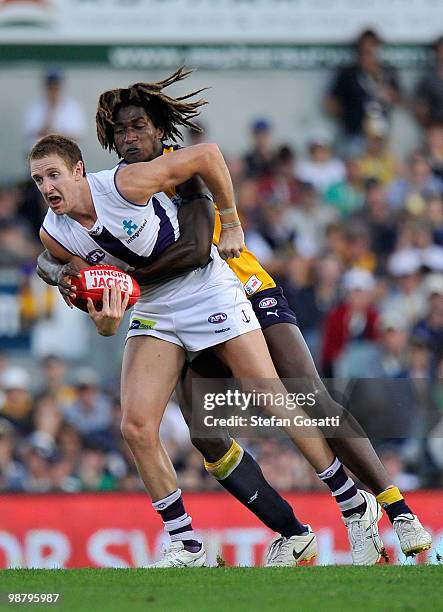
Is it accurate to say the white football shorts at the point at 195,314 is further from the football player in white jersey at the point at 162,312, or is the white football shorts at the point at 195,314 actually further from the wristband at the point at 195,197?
the wristband at the point at 195,197

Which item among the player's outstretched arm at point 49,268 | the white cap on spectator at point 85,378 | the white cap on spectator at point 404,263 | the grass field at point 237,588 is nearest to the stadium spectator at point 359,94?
the white cap on spectator at point 404,263

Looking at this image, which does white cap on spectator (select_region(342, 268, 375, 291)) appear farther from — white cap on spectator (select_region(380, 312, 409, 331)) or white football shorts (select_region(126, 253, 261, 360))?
white football shorts (select_region(126, 253, 261, 360))

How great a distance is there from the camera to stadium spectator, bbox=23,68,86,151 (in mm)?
13430

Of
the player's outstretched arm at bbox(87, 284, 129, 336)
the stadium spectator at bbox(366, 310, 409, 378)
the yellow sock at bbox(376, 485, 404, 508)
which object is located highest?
the player's outstretched arm at bbox(87, 284, 129, 336)

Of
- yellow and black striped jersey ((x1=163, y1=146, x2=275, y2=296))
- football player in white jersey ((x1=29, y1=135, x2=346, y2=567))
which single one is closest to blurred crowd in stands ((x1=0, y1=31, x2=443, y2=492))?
yellow and black striped jersey ((x1=163, y1=146, x2=275, y2=296))

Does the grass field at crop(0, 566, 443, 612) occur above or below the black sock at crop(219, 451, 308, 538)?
above

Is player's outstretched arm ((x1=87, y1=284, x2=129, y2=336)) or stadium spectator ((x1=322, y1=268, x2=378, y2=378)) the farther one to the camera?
stadium spectator ((x1=322, y1=268, x2=378, y2=378))

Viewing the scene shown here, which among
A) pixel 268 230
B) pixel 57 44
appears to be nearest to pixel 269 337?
pixel 268 230

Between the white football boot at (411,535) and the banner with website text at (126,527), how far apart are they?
8.11 feet

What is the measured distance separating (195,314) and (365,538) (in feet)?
4.86

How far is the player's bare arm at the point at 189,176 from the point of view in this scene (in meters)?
6.53

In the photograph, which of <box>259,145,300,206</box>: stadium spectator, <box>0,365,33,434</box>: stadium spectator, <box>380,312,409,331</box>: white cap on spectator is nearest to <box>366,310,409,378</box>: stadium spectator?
<box>380,312,409,331</box>: white cap on spectator

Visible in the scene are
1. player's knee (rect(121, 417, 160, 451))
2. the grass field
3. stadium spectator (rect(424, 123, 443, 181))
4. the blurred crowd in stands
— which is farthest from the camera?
stadium spectator (rect(424, 123, 443, 181))

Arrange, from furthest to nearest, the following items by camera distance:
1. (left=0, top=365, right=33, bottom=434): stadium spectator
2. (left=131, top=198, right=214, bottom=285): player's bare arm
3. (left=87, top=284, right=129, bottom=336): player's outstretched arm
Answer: (left=0, top=365, right=33, bottom=434): stadium spectator, (left=131, top=198, right=214, bottom=285): player's bare arm, (left=87, top=284, right=129, bottom=336): player's outstretched arm
